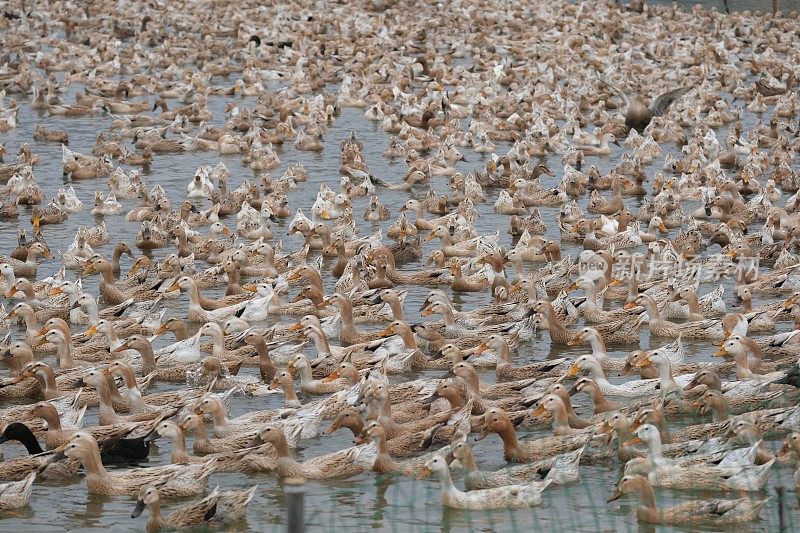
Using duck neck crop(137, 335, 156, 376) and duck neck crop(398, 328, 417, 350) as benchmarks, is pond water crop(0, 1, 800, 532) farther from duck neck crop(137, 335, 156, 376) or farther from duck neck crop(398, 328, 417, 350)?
duck neck crop(398, 328, 417, 350)

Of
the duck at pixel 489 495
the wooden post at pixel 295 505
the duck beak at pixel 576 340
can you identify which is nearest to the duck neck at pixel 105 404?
the duck at pixel 489 495

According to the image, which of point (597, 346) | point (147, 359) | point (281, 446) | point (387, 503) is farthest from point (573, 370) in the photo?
point (147, 359)

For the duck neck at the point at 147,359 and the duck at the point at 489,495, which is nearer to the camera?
the duck at the point at 489,495

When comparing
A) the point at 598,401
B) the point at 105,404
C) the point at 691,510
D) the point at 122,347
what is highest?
the point at 122,347

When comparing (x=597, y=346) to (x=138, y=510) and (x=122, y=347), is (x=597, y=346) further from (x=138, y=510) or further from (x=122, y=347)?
(x=138, y=510)

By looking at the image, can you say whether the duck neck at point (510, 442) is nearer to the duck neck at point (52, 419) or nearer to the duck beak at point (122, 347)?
the duck neck at point (52, 419)

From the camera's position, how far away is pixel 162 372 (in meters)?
13.8

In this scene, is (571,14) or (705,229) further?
(571,14)

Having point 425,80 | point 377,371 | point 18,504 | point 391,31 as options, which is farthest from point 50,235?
point 391,31

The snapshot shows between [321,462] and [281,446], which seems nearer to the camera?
[281,446]

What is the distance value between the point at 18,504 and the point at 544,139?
16.2 metres

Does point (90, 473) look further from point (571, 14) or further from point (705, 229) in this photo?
point (571, 14)

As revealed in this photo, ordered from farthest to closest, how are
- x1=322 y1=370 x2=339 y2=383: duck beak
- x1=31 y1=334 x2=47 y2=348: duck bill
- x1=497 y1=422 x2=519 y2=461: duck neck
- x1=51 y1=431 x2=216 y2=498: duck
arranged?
x1=31 y1=334 x2=47 y2=348: duck bill, x1=322 y1=370 x2=339 y2=383: duck beak, x1=497 y1=422 x2=519 y2=461: duck neck, x1=51 y1=431 x2=216 y2=498: duck

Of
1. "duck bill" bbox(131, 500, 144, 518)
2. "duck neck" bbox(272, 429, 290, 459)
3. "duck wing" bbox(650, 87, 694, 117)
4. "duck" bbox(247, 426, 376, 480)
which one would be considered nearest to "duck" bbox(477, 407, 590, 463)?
"duck" bbox(247, 426, 376, 480)
